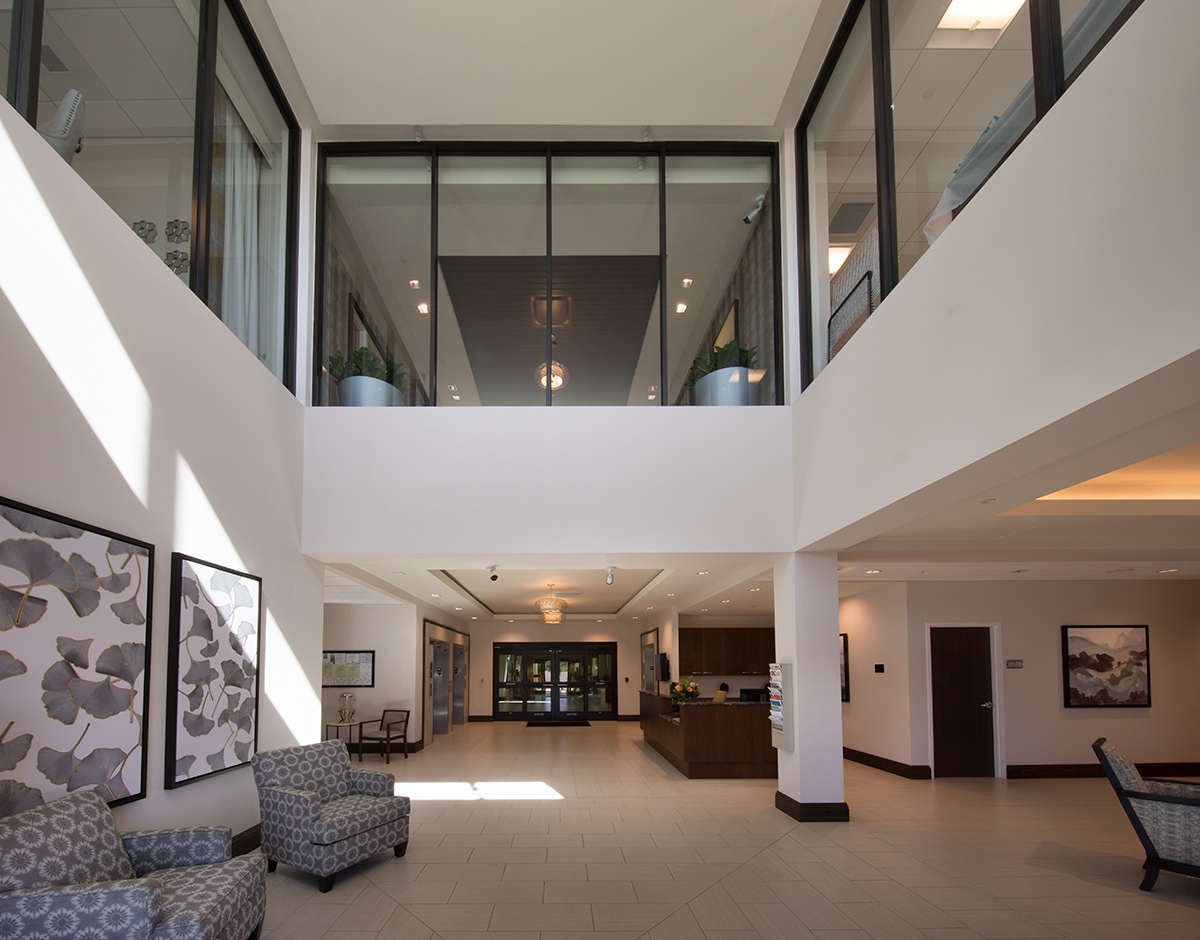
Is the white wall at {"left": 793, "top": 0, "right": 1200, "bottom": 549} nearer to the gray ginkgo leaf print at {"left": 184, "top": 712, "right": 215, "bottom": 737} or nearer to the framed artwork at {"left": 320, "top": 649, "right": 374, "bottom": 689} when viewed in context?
Result: the gray ginkgo leaf print at {"left": 184, "top": 712, "right": 215, "bottom": 737}

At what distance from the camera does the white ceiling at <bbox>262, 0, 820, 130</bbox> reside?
6.61m

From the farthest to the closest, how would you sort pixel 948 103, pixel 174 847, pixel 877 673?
pixel 877 673 < pixel 948 103 < pixel 174 847

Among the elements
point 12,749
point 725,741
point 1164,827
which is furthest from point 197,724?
point 725,741

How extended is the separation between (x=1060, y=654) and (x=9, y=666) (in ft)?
Answer: 39.3

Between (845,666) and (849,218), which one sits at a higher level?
(849,218)

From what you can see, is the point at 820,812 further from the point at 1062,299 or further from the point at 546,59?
the point at 546,59

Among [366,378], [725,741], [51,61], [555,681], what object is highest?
[51,61]

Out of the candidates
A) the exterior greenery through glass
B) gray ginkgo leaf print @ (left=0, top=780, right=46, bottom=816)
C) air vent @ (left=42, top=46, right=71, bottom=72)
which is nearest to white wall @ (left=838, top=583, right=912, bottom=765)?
the exterior greenery through glass

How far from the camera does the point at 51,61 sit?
438cm

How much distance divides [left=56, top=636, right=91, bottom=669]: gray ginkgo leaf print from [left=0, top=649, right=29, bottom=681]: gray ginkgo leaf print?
0.87 ft

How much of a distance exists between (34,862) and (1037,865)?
21.4 feet

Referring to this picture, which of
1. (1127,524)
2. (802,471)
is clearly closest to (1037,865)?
(1127,524)

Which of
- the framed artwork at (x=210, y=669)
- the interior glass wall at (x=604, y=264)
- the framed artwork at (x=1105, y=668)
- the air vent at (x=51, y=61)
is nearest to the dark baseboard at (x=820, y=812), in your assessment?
the interior glass wall at (x=604, y=264)

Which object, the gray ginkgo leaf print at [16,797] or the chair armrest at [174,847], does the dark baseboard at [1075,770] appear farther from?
the gray ginkgo leaf print at [16,797]
